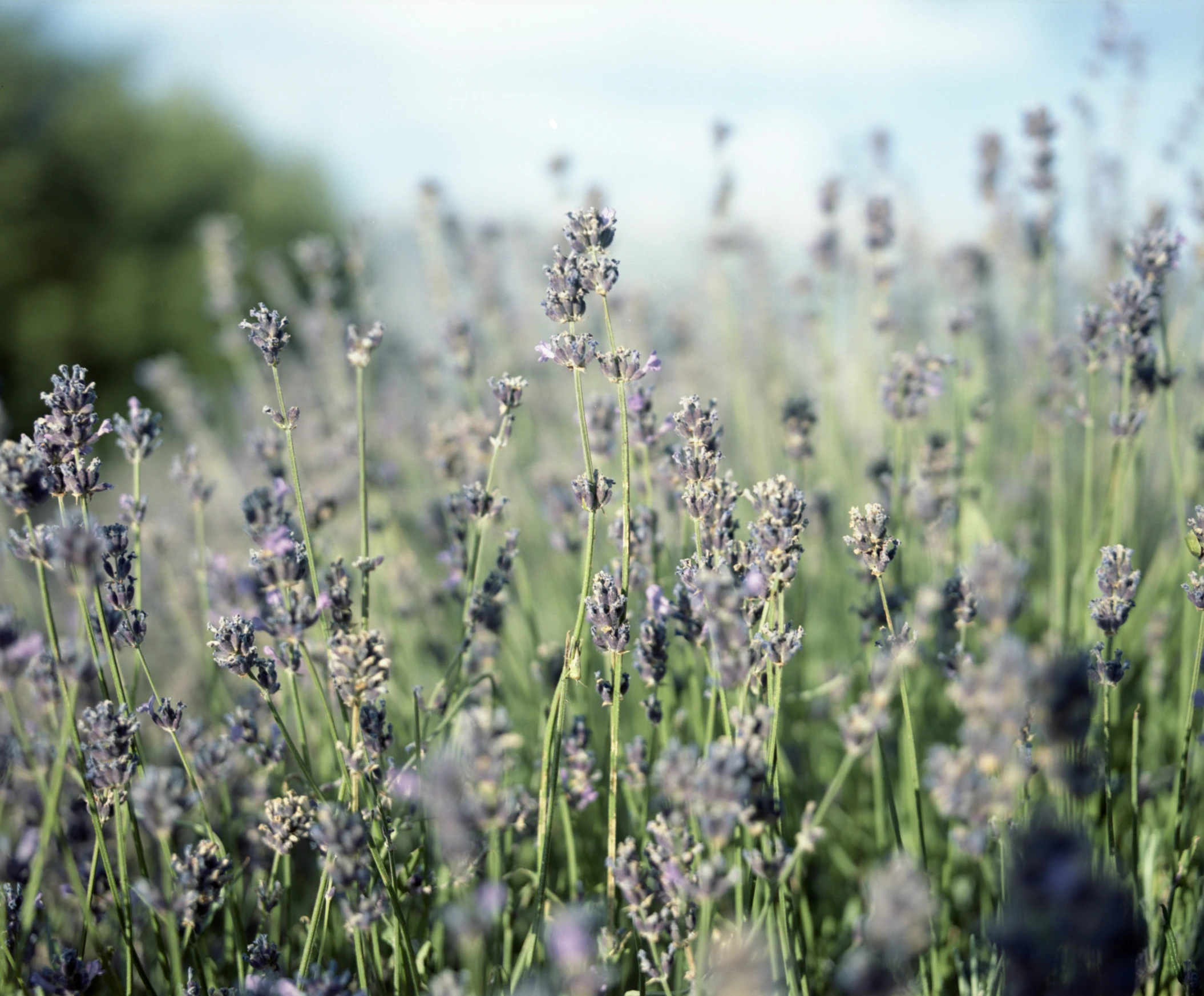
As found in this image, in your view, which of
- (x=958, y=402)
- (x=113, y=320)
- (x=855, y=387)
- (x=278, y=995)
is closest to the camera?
(x=278, y=995)

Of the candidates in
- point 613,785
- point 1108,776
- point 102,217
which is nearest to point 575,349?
point 613,785

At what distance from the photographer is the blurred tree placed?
40.7ft

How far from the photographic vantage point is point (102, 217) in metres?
13.2

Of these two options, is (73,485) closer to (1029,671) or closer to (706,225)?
(1029,671)

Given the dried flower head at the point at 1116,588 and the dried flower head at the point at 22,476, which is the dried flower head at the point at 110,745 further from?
the dried flower head at the point at 1116,588

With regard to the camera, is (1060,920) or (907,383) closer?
(1060,920)

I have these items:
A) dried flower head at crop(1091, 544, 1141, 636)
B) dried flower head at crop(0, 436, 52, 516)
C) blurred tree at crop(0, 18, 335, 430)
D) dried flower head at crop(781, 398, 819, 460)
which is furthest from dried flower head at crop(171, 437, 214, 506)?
blurred tree at crop(0, 18, 335, 430)

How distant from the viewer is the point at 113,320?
Answer: 42.5ft

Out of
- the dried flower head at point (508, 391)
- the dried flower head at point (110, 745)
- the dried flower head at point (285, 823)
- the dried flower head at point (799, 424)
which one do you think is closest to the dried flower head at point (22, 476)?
the dried flower head at point (110, 745)

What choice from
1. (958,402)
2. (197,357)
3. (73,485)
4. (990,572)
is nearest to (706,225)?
(958,402)

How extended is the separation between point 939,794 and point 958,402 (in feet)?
6.25

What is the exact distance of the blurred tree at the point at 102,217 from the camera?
488 inches

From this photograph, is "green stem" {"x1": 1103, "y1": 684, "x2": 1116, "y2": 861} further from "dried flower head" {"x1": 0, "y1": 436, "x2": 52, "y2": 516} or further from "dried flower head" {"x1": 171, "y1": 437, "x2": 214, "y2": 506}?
"dried flower head" {"x1": 171, "y1": 437, "x2": 214, "y2": 506}

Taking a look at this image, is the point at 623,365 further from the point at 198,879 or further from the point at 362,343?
the point at 198,879
